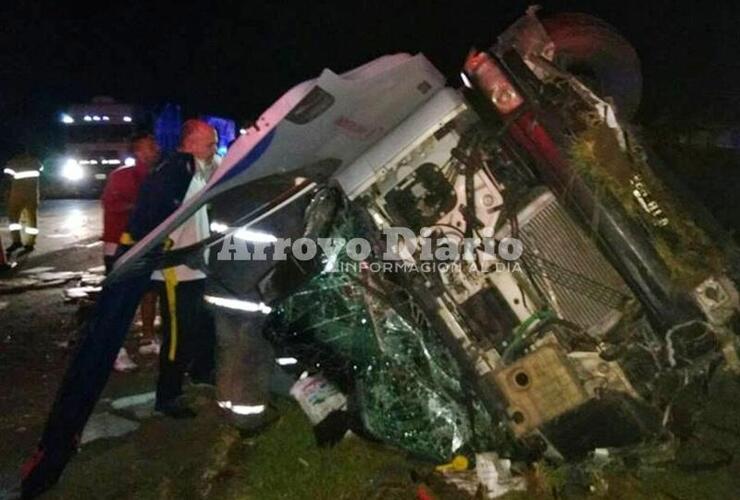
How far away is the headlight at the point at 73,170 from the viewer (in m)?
21.4

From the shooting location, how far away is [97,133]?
21.0m

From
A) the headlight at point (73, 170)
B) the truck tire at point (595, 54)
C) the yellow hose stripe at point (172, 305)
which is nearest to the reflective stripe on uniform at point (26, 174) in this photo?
the yellow hose stripe at point (172, 305)

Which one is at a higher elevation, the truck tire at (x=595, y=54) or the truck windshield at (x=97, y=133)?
the truck windshield at (x=97, y=133)

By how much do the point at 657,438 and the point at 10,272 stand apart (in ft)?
26.9

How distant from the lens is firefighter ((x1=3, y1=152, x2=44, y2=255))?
1064 cm

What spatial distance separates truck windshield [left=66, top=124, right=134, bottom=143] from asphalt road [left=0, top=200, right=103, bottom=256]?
2.10m

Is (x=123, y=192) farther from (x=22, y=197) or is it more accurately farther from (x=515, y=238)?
(x=22, y=197)

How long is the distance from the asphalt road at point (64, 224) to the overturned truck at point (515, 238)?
8.50 metres

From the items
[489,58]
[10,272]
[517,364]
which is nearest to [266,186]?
[489,58]

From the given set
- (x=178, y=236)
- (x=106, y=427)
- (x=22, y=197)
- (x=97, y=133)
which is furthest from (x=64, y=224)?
(x=178, y=236)

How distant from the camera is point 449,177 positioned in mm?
3730

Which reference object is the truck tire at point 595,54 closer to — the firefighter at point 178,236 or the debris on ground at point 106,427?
the firefighter at point 178,236

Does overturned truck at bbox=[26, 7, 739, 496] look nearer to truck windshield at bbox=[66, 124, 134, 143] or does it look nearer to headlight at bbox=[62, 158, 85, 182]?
truck windshield at bbox=[66, 124, 134, 143]

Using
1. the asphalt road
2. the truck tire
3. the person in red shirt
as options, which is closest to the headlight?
the asphalt road
